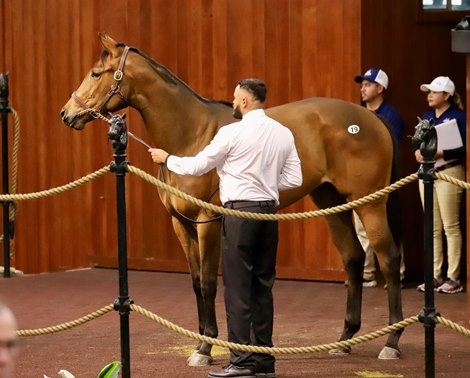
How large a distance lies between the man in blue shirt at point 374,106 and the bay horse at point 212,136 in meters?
1.79

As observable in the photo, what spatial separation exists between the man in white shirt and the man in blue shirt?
3030 millimetres

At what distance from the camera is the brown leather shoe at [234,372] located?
538 centimetres

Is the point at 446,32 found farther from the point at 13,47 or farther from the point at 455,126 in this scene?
the point at 13,47

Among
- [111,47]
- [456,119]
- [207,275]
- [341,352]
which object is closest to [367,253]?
[456,119]

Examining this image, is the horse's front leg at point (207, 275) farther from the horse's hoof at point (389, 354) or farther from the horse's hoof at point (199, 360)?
the horse's hoof at point (389, 354)

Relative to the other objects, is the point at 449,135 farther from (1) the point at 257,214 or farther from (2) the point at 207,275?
(1) the point at 257,214

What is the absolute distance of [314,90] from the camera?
29.1 ft

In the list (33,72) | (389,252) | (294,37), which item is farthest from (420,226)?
(33,72)

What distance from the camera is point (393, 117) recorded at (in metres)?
8.65

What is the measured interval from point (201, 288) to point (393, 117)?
2994mm

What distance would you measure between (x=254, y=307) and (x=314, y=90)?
11.9 feet

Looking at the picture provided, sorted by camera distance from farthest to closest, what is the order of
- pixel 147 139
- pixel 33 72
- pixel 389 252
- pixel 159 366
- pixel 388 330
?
pixel 33 72
pixel 147 139
pixel 389 252
pixel 159 366
pixel 388 330

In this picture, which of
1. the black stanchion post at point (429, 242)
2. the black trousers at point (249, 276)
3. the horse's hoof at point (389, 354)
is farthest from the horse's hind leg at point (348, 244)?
the black stanchion post at point (429, 242)

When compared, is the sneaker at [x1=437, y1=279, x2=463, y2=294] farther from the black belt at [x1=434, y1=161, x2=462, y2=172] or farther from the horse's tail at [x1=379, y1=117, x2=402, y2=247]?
the horse's tail at [x1=379, y1=117, x2=402, y2=247]
